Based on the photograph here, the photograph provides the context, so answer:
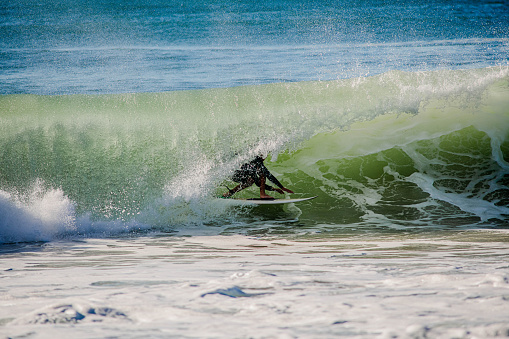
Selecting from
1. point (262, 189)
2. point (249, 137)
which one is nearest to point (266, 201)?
point (262, 189)

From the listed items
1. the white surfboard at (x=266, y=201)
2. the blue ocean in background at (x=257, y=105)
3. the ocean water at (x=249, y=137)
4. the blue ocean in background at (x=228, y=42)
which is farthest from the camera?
the blue ocean in background at (x=228, y=42)

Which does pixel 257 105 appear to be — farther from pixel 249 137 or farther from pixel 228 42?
pixel 228 42

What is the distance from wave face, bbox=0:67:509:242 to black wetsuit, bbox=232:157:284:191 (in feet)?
0.64

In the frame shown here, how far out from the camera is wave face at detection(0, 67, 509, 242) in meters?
7.25

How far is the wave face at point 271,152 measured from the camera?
23.8 feet

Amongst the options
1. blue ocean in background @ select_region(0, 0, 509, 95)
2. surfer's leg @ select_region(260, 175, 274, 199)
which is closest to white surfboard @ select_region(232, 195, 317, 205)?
surfer's leg @ select_region(260, 175, 274, 199)

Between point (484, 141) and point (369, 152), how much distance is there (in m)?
2.52

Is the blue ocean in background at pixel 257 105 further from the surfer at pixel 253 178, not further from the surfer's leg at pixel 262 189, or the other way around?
the surfer's leg at pixel 262 189

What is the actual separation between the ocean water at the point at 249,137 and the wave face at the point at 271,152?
4 cm

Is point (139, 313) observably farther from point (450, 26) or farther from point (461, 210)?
point (450, 26)

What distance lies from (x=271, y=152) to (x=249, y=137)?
2.17 feet

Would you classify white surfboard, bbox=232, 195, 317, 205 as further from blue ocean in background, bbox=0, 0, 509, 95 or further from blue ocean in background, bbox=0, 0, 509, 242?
blue ocean in background, bbox=0, 0, 509, 95

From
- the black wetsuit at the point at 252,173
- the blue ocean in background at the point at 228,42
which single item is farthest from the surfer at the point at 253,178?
the blue ocean in background at the point at 228,42

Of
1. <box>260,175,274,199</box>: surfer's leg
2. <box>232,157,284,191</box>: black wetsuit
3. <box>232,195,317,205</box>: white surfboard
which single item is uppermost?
<box>232,157,284,191</box>: black wetsuit
